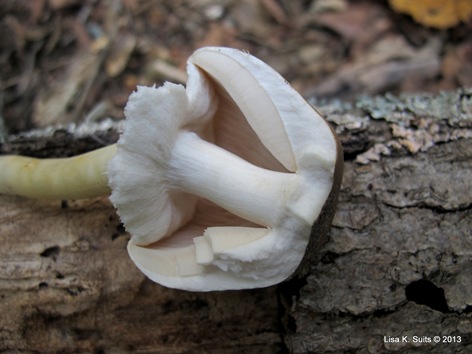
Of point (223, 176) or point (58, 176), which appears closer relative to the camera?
point (223, 176)

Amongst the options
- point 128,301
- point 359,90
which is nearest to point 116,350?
point 128,301

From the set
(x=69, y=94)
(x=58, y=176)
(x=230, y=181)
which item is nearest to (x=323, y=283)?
(x=230, y=181)

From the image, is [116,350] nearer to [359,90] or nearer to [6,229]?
[6,229]

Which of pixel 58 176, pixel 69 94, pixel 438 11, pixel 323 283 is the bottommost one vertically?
pixel 69 94

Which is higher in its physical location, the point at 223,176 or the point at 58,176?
the point at 223,176

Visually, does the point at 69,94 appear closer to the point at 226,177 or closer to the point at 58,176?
the point at 58,176

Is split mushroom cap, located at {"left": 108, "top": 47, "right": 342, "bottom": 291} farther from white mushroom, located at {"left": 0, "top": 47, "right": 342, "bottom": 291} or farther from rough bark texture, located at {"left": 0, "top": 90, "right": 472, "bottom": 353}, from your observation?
rough bark texture, located at {"left": 0, "top": 90, "right": 472, "bottom": 353}

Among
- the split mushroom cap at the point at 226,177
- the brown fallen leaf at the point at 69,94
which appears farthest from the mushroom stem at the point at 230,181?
the brown fallen leaf at the point at 69,94
